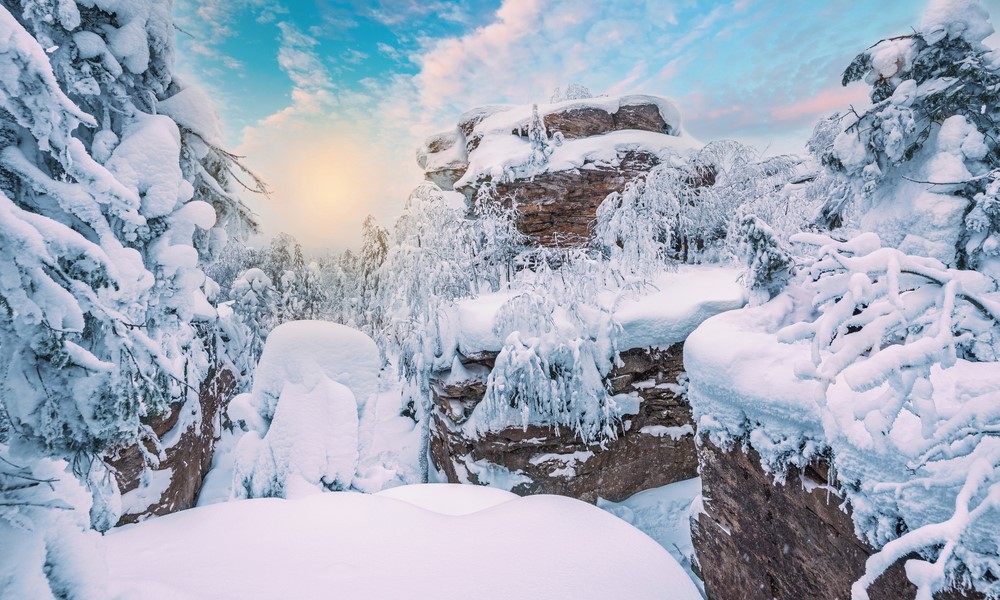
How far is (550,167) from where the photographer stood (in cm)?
1166

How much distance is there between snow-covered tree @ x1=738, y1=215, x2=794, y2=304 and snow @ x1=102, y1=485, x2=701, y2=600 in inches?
114

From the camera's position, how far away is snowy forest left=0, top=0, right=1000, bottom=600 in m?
1.84

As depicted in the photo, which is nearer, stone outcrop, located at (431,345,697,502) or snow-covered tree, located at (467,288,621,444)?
snow-covered tree, located at (467,288,621,444)

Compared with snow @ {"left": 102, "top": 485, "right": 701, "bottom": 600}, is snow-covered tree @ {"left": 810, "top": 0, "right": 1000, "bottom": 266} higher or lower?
higher

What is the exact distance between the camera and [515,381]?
6.80m

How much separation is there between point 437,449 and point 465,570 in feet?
23.0

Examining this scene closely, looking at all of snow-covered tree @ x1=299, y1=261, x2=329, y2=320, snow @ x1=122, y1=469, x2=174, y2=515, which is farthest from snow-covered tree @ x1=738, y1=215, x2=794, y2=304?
snow-covered tree @ x1=299, y1=261, x2=329, y2=320

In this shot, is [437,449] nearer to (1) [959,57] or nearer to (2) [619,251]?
(2) [619,251]

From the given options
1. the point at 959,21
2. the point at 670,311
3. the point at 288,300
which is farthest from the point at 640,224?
the point at 288,300

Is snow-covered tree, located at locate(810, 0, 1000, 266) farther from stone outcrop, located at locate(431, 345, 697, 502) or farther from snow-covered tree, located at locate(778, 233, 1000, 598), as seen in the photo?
stone outcrop, located at locate(431, 345, 697, 502)

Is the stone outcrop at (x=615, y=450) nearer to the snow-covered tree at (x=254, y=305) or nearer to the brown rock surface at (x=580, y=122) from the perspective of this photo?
the brown rock surface at (x=580, y=122)

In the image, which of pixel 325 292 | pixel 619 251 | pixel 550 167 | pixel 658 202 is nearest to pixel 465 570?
pixel 619 251

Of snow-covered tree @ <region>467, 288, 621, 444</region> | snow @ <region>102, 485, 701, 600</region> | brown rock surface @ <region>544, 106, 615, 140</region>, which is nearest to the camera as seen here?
snow @ <region>102, 485, 701, 600</region>

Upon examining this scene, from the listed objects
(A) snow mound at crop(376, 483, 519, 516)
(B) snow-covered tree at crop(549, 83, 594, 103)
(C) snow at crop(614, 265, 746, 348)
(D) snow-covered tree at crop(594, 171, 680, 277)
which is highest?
(B) snow-covered tree at crop(549, 83, 594, 103)
